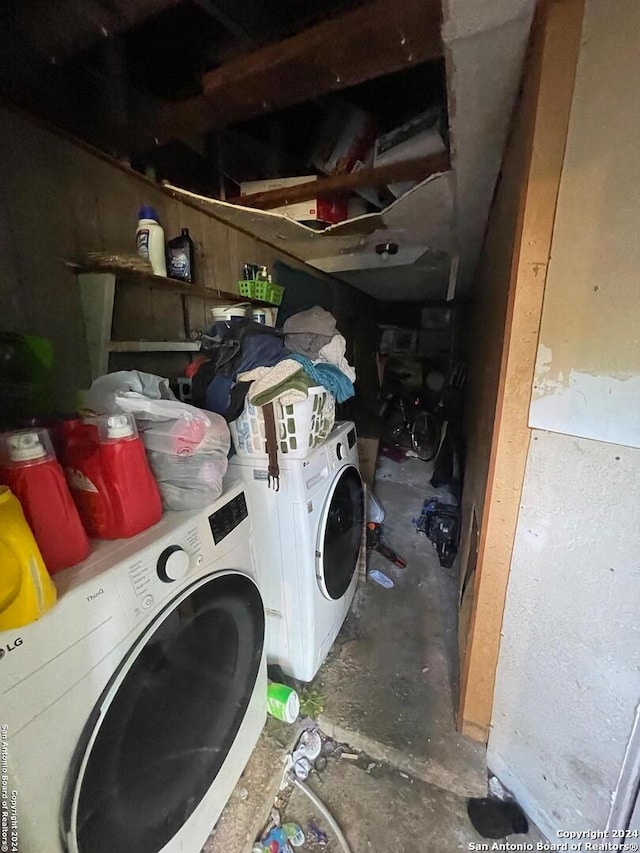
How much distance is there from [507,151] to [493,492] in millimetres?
1040

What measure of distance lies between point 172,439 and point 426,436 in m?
2.47

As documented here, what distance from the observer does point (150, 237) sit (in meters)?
1.12

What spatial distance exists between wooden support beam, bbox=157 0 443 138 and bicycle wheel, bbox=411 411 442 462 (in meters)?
2.35

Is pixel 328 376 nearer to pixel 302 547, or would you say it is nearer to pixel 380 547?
pixel 302 547

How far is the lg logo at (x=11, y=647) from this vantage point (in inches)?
16.5

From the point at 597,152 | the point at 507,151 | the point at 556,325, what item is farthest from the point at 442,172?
the point at 556,325

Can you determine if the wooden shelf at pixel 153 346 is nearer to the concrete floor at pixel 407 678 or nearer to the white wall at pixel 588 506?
the white wall at pixel 588 506

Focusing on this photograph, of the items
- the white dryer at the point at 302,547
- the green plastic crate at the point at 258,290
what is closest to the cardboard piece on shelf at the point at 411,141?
the green plastic crate at the point at 258,290

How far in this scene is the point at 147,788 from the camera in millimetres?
657

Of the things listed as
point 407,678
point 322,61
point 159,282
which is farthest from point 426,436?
point 322,61

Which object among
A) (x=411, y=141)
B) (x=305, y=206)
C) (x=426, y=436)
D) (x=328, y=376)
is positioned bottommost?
(x=426, y=436)

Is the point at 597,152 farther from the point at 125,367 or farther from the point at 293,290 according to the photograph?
the point at 293,290

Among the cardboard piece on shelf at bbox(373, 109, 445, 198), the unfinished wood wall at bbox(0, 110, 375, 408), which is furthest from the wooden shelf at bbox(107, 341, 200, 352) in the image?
the cardboard piece on shelf at bbox(373, 109, 445, 198)

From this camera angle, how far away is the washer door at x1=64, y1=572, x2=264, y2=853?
54cm
